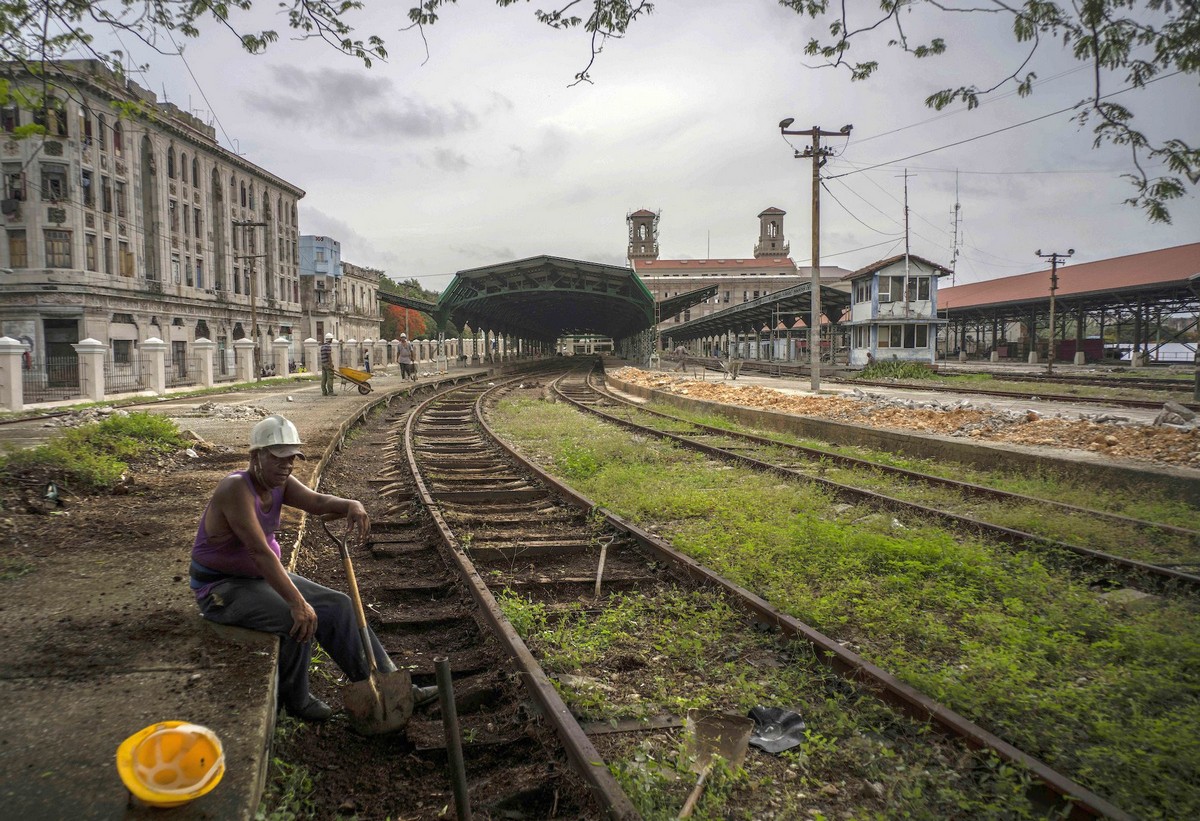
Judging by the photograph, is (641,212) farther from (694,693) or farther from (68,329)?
(694,693)

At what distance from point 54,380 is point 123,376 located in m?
1.80

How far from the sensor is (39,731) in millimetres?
2859

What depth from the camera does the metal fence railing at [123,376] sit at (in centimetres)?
2133

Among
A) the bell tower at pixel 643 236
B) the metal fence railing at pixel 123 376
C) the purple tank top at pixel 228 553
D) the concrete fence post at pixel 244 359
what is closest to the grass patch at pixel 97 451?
the purple tank top at pixel 228 553

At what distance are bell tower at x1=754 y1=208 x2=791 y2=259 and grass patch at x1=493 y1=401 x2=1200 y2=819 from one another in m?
107

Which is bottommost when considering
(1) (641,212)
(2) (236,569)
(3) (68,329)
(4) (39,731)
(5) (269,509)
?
(4) (39,731)

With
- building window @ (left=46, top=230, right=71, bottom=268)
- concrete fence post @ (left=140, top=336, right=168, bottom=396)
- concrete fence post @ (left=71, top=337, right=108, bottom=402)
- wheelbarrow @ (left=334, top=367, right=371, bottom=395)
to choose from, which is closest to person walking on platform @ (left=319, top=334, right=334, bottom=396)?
wheelbarrow @ (left=334, top=367, right=371, bottom=395)

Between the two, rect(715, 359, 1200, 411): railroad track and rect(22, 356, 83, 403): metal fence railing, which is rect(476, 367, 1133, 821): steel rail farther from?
rect(22, 356, 83, 403): metal fence railing

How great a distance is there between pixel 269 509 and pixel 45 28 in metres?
4.33

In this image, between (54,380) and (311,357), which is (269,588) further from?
(311,357)

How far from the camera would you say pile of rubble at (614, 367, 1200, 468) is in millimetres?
9894

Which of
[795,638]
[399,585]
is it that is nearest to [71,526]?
[399,585]

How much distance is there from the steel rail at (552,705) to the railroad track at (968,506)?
4.20m

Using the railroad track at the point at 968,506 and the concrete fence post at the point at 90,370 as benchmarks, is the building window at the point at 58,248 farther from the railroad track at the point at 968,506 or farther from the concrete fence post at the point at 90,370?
the railroad track at the point at 968,506
